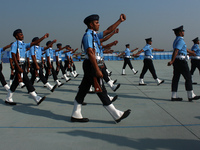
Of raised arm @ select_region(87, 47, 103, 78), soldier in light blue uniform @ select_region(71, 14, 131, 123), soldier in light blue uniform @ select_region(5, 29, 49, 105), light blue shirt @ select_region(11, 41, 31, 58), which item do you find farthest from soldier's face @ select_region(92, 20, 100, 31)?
light blue shirt @ select_region(11, 41, 31, 58)

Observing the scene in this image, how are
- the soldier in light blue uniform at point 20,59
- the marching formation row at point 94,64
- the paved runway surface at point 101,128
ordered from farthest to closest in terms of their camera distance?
1. the soldier in light blue uniform at point 20,59
2. the marching formation row at point 94,64
3. the paved runway surface at point 101,128

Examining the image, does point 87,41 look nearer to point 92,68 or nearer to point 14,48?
point 92,68

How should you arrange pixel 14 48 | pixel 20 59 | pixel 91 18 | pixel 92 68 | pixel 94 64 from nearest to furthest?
pixel 94 64 < pixel 92 68 < pixel 91 18 < pixel 14 48 < pixel 20 59

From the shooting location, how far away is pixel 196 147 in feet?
8.41

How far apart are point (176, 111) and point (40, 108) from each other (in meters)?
3.09

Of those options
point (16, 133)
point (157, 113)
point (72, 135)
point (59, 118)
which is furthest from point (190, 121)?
point (16, 133)

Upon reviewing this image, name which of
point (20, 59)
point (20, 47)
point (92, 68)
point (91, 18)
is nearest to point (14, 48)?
point (20, 47)

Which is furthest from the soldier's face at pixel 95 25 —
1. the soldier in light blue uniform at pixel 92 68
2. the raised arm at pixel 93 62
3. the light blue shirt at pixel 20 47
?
the light blue shirt at pixel 20 47

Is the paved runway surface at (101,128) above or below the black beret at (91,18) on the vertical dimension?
below

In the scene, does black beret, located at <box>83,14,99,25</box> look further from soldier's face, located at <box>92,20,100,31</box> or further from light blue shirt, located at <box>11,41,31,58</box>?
light blue shirt, located at <box>11,41,31,58</box>

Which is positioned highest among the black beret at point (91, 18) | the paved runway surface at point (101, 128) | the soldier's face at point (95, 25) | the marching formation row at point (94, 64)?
the black beret at point (91, 18)

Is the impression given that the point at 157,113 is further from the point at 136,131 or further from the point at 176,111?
the point at 136,131

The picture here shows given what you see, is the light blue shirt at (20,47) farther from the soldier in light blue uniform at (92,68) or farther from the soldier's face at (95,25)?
the soldier's face at (95,25)

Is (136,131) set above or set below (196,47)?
below
